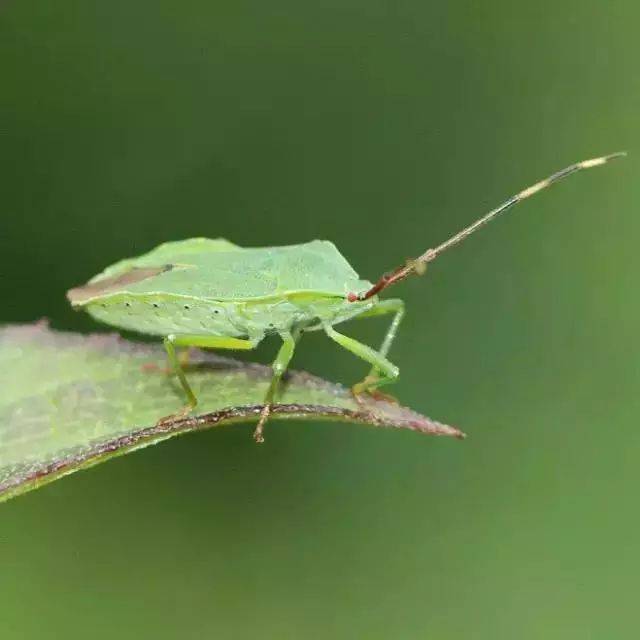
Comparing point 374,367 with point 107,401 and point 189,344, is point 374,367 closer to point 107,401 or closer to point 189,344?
point 189,344

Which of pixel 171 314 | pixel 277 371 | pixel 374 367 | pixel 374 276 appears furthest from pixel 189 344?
pixel 374 276

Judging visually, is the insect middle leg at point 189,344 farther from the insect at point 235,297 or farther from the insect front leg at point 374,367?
the insect front leg at point 374,367

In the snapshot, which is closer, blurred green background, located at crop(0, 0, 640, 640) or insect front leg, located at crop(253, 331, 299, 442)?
insect front leg, located at crop(253, 331, 299, 442)

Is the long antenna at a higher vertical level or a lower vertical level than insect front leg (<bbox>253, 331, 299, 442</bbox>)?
higher

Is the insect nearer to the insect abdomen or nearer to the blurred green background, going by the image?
the insect abdomen

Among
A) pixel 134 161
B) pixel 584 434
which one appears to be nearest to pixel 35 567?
pixel 134 161

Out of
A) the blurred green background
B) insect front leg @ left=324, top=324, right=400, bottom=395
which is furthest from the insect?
the blurred green background

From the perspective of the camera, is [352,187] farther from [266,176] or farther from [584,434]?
[584,434]
